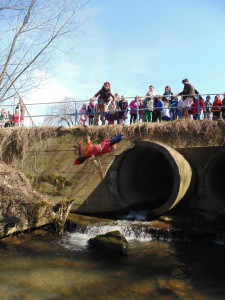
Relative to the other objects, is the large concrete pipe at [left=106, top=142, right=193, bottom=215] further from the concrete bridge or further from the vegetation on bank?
the vegetation on bank

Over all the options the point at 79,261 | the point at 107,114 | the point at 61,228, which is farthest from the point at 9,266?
the point at 107,114

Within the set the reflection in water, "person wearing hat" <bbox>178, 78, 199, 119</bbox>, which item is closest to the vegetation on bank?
"person wearing hat" <bbox>178, 78, 199, 119</bbox>

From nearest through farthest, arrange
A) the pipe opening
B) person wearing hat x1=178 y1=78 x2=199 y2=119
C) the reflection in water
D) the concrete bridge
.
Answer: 1. the reflection in water
2. the concrete bridge
3. the pipe opening
4. person wearing hat x1=178 y1=78 x2=199 y2=119

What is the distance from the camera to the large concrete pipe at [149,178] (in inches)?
392

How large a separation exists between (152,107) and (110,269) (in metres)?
7.02

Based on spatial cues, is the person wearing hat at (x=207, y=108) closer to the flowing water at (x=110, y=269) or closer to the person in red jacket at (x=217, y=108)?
the person in red jacket at (x=217, y=108)

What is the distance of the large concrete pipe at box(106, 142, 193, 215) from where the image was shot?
995 centimetres

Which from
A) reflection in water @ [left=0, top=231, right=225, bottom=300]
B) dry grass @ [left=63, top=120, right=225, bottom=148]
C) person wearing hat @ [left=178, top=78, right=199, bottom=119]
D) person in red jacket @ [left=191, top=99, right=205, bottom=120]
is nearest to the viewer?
reflection in water @ [left=0, top=231, right=225, bottom=300]

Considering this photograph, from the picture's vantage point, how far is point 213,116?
1183 cm

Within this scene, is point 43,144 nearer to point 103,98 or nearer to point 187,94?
point 103,98

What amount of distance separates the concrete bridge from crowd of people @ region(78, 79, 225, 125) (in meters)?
0.69

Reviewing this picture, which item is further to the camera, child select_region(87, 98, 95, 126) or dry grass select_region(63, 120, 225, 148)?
child select_region(87, 98, 95, 126)

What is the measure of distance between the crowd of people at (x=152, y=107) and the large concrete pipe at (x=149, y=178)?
1.46 metres

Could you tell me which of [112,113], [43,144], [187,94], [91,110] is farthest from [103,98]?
[187,94]
